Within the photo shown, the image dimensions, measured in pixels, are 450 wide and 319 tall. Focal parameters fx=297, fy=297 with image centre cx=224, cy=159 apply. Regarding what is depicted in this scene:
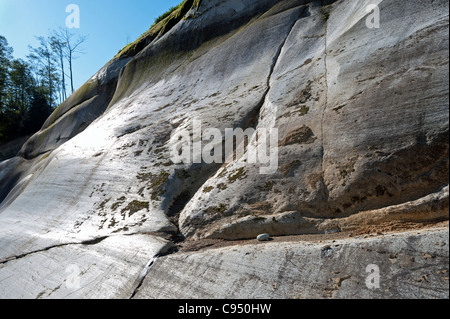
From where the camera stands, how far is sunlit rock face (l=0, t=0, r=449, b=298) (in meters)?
3.17

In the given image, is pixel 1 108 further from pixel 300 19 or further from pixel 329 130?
pixel 329 130

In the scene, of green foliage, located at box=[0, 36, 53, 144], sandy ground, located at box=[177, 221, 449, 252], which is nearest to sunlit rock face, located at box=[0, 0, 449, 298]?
sandy ground, located at box=[177, 221, 449, 252]

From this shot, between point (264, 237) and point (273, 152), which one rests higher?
point (273, 152)

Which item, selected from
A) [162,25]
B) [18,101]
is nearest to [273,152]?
[162,25]

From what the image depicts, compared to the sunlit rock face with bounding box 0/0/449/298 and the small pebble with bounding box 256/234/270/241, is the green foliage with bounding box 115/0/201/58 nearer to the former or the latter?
the sunlit rock face with bounding box 0/0/449/298

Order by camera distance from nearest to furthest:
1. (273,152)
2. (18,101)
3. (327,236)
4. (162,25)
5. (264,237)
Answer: (327,236)
(264,237)
(273,152)
(162,25)
(18,101)

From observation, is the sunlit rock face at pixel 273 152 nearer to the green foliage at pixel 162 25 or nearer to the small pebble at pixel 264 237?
the small pebble at pixel 264 237

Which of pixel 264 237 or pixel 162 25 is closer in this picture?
pixel 264 237

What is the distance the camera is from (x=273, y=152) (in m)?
4.27

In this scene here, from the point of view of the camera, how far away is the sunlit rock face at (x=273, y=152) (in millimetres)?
3166

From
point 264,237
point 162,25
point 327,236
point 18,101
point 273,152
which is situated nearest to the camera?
point 327,236

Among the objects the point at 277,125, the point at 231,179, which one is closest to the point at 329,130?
the point at 277,125

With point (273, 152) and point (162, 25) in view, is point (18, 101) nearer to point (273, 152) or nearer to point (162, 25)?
point (162, 25)

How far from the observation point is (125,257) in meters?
3.93
